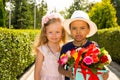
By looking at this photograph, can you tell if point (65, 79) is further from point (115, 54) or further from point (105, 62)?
point (115, 54)

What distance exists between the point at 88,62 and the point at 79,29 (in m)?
0.65

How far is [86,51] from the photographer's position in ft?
11.7

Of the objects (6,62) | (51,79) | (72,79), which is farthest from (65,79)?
(6,62)

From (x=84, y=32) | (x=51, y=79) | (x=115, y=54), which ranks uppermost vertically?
(x=84, y=32)

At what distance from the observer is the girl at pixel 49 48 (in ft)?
13.8

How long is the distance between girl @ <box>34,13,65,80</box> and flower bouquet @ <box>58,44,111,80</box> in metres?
0.68

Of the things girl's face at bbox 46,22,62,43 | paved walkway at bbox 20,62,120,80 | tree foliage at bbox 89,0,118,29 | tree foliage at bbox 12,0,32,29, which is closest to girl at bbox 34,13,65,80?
girl's face at bbox 46,22,62,43

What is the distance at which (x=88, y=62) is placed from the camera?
136 inches

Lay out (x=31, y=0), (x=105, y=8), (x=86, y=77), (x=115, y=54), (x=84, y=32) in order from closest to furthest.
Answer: (x=86, y=77), (x=84, y=32), (x=115, y=54), (x=105, y=8), (x=31, y=0)

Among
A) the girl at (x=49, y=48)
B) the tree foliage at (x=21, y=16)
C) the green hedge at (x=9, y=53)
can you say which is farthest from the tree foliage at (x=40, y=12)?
the girl at (x=49, y=48)

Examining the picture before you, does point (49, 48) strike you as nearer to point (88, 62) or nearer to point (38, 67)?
point (38, 67)

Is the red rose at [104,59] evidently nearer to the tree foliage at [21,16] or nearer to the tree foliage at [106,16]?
the tree foliage at [106,16]

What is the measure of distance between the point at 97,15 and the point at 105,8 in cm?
197

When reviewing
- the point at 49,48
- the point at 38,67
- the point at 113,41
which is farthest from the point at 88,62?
the point at 113,41
